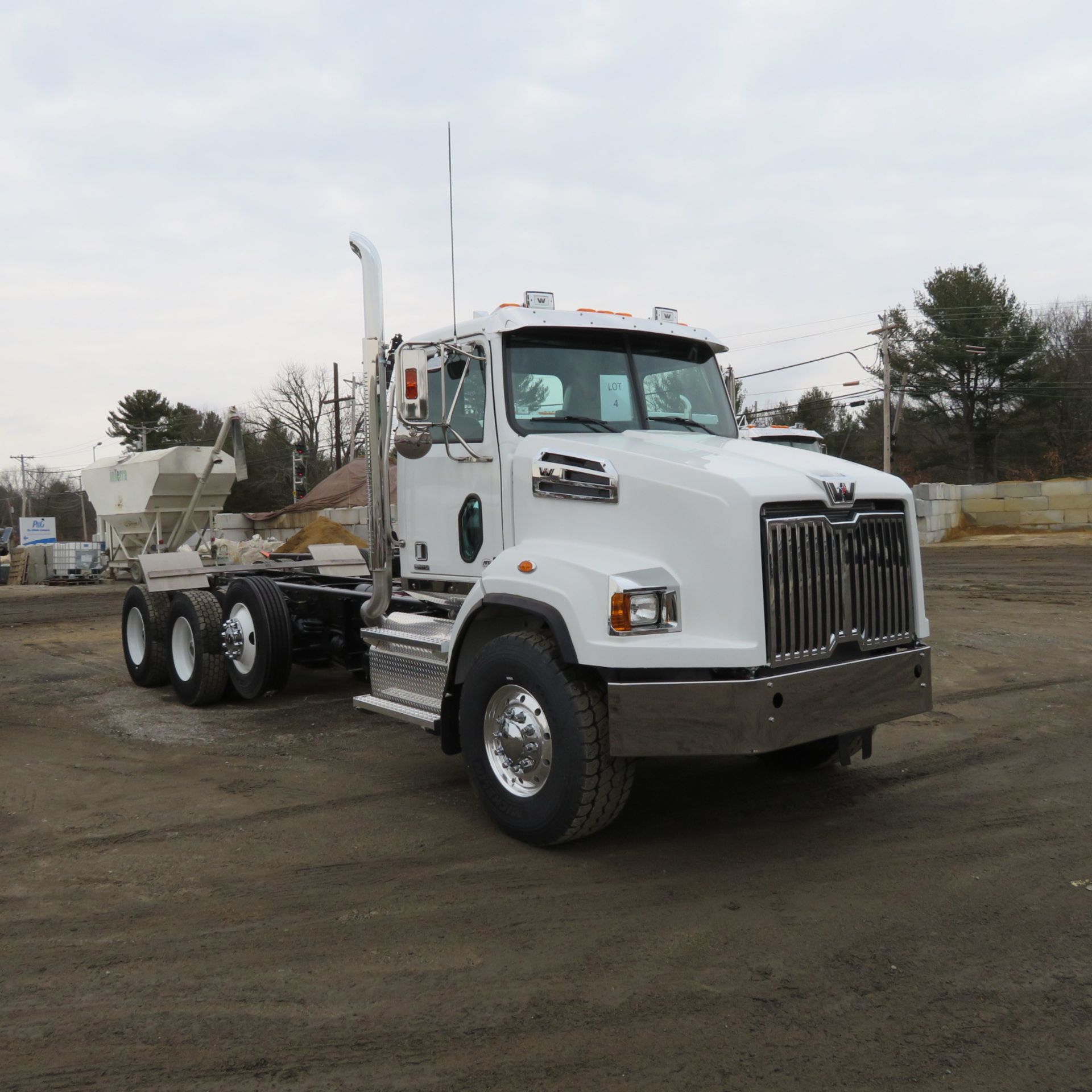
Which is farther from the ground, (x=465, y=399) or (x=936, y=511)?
(x=465, y=399)

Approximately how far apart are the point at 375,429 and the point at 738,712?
3304mm

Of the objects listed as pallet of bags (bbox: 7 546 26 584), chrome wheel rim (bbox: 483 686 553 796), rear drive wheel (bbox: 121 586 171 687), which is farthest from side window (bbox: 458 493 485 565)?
pallet of bags (bbox: 7 546 26 584)

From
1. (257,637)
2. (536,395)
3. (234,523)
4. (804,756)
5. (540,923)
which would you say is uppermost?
(234,523)

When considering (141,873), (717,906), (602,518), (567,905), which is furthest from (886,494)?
(141,873)

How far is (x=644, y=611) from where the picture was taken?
4590 mm

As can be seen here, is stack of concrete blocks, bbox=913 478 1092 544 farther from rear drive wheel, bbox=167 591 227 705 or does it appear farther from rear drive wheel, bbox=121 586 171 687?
rear drive wheel, bbox=167 591 227 705

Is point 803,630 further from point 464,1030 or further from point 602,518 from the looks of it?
point 464,1030

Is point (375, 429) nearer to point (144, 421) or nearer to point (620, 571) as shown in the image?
point (620, 571)

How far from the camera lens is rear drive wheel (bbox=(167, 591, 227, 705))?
8961 mm

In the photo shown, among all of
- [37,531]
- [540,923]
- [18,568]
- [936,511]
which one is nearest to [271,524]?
[37,531]

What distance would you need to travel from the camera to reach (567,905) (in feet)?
14.4

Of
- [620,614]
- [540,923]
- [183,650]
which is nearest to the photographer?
[540,923]

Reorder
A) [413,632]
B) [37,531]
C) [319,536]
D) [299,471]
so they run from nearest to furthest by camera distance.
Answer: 1. [413,632]
2. [299,471]
3. [319,536]
4. [37,531]

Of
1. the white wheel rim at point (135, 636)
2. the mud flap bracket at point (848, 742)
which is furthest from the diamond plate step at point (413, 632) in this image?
the white wheel rim at point (135, 636)
